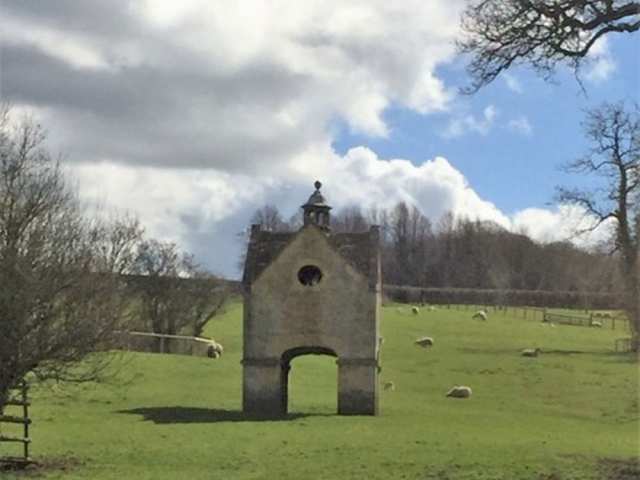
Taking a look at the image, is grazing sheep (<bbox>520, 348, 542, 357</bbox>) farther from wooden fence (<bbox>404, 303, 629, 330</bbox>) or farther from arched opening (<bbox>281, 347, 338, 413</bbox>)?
wooden fence (<bbox>404, 303, 629, 330</bbox>)

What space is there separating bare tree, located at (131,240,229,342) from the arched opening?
950cm

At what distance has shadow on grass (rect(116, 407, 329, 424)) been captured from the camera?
33.4 meters

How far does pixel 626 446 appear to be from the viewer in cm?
2733

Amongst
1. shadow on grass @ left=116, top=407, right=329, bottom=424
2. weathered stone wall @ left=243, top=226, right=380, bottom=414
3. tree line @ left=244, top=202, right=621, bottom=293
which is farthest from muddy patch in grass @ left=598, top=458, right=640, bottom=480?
tree line @ left=244, top=202, right=621, bottom=293

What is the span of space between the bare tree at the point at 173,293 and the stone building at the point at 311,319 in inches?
987

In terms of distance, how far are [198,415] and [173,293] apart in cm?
2982

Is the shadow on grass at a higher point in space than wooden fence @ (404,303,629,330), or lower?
lower

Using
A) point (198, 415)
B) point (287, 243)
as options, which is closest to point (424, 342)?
point (287, 243)

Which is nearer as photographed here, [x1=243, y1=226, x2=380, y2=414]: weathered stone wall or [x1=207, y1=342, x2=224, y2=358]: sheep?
[x1=243, y1=226, x2=380, y2=414]: weathered stone wall

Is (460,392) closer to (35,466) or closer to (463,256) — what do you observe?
(35,466)

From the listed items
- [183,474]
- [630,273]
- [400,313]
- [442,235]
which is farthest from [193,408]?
[442,235]

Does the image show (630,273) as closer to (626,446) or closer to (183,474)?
(626,446)

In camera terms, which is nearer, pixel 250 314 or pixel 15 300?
pixel 15 300

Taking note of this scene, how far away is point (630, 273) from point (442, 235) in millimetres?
110297
